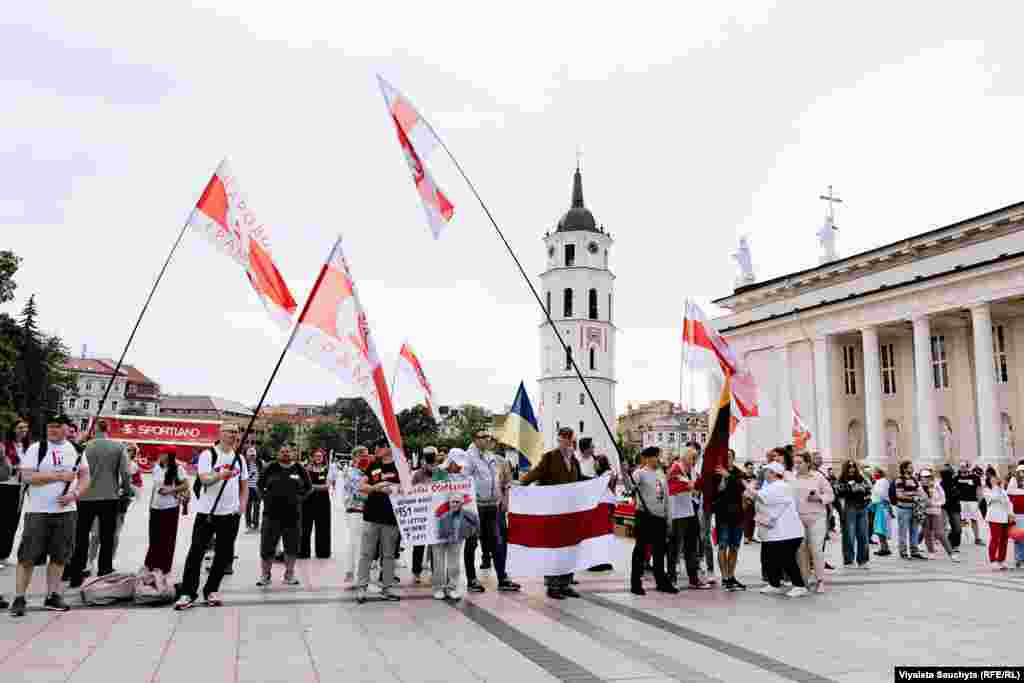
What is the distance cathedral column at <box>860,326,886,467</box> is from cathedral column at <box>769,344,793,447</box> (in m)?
5.99

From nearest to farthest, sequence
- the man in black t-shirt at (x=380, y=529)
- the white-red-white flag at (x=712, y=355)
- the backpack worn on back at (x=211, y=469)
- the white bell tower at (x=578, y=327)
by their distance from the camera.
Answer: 1. the backpack worn on back at (x=211, y=469)
2. the man in black t-shirt at (x=380, y=529)
3. the white-red-white flag at (x=712, y=355)
4. the white bell tower at (x=578, y=327)

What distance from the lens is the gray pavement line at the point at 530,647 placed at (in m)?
6.09

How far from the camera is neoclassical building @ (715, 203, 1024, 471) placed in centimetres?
3266

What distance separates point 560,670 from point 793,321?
4056 centimetres

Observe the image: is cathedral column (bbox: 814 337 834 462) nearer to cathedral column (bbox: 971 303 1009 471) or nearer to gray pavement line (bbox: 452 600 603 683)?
cathedral column (bbox: 971 303 1009 471)

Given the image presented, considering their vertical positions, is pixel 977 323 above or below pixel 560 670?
above

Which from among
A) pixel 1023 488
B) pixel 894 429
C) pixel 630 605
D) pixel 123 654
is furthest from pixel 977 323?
pixel 123 654

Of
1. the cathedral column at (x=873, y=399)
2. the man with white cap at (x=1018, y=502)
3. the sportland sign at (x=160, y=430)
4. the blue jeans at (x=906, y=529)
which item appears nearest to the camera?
the man with white cap at (x=1018, y=502)

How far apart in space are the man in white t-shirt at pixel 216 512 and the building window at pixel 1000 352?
3669cm

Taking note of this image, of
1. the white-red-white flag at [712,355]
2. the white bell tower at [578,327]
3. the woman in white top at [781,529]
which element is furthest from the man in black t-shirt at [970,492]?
the white bell tower at [578,327]

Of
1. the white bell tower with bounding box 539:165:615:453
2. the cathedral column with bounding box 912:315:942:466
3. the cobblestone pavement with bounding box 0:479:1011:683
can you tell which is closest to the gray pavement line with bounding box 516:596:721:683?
the cobblestone pavement with bounding box 0:479:1011:683

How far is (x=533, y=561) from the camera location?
9.70m

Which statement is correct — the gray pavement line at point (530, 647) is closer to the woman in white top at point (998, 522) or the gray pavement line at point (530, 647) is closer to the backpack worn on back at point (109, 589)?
the backpack worn on back at point (109, 589)

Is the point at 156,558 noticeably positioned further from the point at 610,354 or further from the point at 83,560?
the point at 610,354
